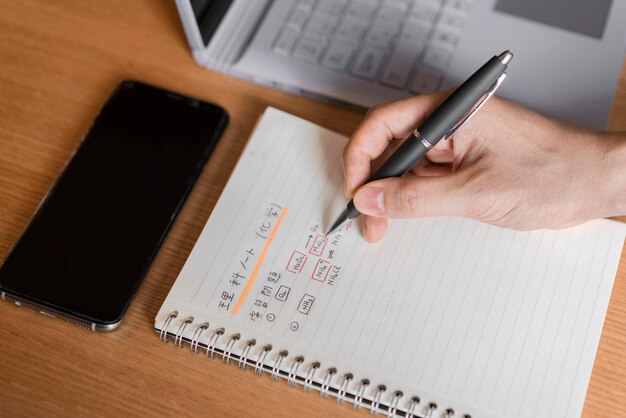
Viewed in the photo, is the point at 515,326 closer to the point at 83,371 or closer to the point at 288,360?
the point at 288,360

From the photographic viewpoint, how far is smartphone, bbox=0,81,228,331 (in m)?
0.63

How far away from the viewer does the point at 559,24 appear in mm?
768

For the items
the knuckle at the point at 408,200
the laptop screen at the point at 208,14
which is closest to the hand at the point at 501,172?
the knuckle at the point at 408,200

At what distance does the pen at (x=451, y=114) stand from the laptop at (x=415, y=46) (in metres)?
0.13

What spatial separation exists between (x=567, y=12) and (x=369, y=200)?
1.21ft

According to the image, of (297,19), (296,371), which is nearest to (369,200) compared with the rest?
(296,371)

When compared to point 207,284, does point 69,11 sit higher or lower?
higher

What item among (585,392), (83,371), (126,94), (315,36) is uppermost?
(315,36)

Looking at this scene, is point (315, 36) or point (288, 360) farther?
point (315, 36)

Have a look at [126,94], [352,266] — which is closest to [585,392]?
[352,266]

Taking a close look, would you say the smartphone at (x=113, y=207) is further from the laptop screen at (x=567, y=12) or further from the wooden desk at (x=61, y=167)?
the laptop screen at (x=567, y=12)

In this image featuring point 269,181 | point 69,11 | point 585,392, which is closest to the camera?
point 585,392

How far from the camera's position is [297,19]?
0.78 m

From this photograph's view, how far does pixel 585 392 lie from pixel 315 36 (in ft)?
1.55
